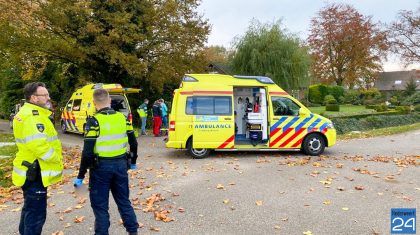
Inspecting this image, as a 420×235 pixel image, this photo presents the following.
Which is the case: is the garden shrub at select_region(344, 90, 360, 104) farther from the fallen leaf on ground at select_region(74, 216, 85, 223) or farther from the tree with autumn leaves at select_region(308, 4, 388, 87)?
the fallen leaf on ground at select_region(74, 216, 85, 223)

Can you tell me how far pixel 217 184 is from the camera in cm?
762

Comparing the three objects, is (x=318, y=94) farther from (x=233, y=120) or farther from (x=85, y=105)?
(x=233, y=120)

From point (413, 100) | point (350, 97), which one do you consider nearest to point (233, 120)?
point (413, 100)

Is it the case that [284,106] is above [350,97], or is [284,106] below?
below

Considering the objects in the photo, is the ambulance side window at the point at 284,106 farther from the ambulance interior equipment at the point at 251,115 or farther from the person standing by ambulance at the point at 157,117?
the person standing by ambulance at the point at 157,117

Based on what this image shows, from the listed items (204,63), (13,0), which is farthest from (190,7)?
(13,0)

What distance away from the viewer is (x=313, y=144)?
11.2 meters

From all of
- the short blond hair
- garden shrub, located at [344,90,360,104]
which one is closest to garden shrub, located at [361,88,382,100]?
garden shrub, located at [344,90,360,104]

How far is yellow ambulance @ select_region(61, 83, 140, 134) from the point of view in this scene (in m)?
15.4

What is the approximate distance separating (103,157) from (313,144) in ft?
26.5

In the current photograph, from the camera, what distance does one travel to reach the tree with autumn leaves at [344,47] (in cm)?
5403

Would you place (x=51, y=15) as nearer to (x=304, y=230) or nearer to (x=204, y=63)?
(x=204, y=63)

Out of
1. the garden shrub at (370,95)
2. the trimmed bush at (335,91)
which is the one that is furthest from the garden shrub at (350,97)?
the garden shrub at (370,95)

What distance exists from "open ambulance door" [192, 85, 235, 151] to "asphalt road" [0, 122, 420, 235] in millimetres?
536
